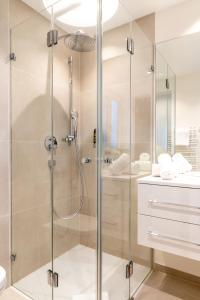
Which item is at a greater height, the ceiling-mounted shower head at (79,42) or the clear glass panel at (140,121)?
the ceiling-mounted shower head at (79,42)

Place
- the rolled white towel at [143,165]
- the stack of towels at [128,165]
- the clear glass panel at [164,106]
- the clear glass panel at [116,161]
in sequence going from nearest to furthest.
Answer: the clear glass panel at [116,161]
the stack of towels at [128,165]
the rolled white towel at [143,165]
the clear glass panel at [164,106]

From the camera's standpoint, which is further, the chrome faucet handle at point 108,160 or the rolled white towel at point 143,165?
the rolled white towel at point 143,165

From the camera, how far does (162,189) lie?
55.1 inches

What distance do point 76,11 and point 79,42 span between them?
8.5 inches

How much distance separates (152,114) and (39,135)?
102cm

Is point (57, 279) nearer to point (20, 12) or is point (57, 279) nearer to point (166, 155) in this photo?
point (166, 155)

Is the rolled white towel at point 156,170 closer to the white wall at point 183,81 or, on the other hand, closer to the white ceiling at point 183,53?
the white wall at point 183,81

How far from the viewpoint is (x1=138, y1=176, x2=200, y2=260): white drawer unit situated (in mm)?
1281

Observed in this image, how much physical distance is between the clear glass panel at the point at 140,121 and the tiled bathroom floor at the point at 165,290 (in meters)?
0.07

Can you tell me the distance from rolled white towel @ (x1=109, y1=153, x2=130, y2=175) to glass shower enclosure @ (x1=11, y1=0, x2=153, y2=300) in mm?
15

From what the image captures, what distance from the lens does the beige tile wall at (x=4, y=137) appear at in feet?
5.24

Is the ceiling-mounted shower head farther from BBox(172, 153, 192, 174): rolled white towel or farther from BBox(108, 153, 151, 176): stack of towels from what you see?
BBox(172, 153, 192, 174): rolled white towel

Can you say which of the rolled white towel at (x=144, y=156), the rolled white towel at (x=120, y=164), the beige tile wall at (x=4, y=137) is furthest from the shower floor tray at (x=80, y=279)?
the rolled white towel at (x=144, y=156)

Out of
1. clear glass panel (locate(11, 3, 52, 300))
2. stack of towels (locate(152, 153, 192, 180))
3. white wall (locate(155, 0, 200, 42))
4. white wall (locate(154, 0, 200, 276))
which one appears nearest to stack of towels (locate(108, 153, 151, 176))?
stack of towels (locate(152, 153, 192, 180))
